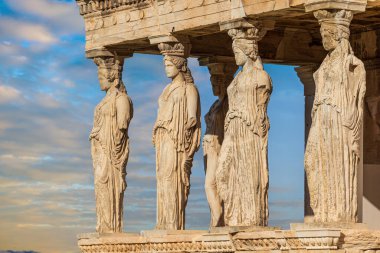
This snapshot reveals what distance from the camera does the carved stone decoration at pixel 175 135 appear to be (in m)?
37.3

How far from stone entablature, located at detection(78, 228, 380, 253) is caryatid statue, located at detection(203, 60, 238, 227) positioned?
1.77m

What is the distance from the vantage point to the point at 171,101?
37.2 meters

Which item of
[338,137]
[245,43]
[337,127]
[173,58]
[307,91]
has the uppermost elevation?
[307,91]

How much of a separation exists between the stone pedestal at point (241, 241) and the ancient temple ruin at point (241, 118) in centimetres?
2

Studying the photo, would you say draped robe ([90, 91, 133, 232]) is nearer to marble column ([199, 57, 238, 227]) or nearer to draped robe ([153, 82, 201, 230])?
marble column ([199, 57, 238, 227])

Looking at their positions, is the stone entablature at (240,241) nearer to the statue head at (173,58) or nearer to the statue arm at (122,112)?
the statue arm at (122,112)

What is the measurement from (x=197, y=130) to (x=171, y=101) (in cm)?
80

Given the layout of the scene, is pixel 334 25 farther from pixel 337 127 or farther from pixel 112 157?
pixel 112 157

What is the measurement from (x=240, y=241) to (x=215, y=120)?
5919mm

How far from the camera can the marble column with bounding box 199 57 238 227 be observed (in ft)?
129

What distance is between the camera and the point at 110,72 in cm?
3953

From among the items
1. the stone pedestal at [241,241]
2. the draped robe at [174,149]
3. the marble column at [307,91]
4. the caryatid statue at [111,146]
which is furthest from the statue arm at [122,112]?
the marble column at [307,91]

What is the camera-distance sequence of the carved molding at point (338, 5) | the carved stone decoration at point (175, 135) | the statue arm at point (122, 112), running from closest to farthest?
the carved molding at point (338, 5), the carved stone decoration at point (175, 135), the statue arm at point (122, 112)

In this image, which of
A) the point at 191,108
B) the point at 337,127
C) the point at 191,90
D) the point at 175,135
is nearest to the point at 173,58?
the point at 191,90
